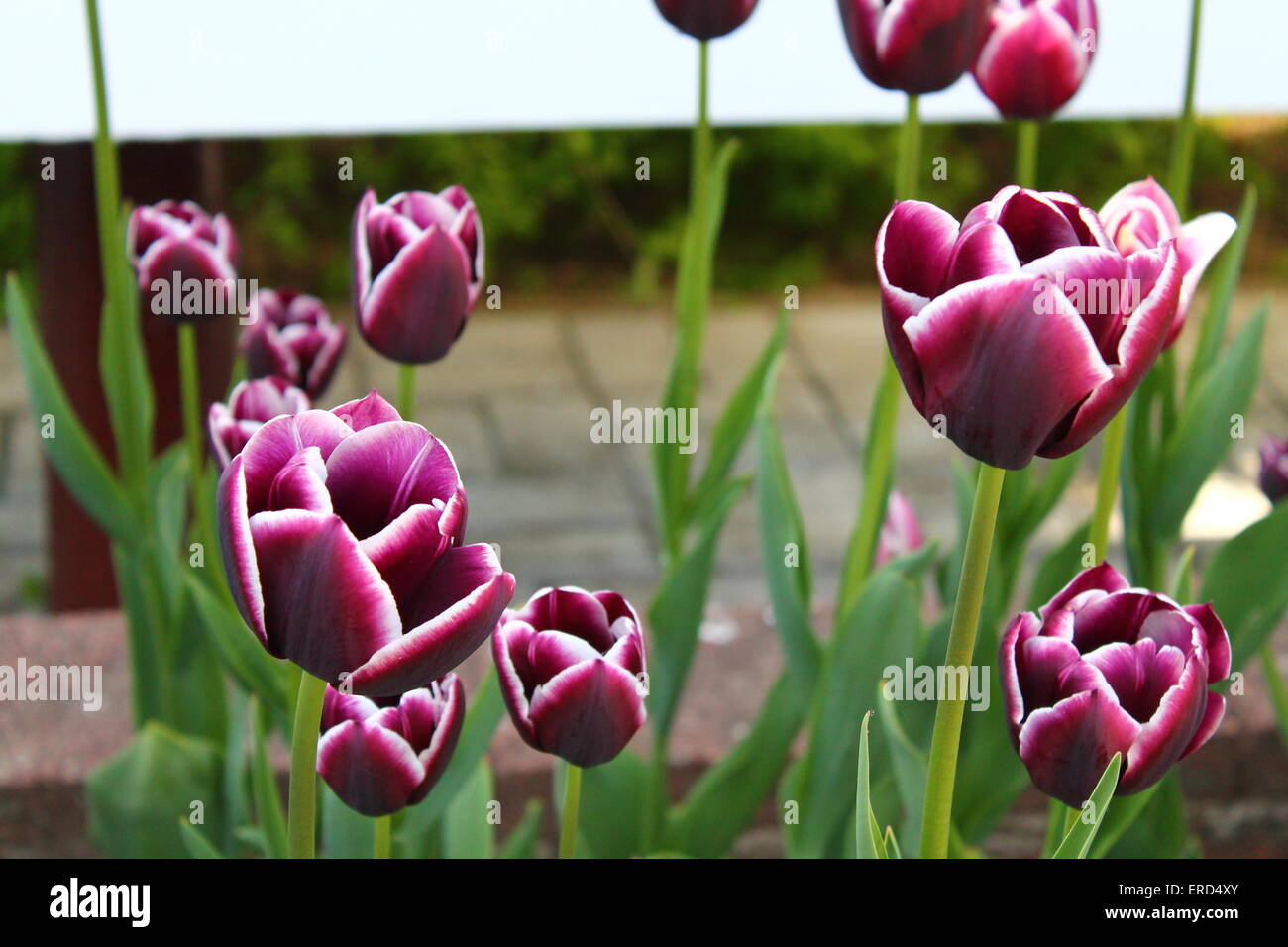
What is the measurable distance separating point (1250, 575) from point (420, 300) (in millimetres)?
436

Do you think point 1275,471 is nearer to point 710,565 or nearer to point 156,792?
point 710,565

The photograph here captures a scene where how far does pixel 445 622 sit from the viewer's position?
1.21 ft

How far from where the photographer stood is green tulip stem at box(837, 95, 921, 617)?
70 cm

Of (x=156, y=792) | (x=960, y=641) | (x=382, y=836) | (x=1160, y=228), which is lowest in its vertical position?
(x=156, y=792)

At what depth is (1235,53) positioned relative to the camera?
1151mm

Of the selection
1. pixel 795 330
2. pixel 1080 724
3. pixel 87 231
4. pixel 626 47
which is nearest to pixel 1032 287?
pixel 1080 724

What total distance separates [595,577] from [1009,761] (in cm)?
127

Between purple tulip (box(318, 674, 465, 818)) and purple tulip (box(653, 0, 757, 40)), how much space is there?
1.09 ft

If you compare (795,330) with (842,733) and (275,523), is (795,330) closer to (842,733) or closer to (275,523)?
(842,733)

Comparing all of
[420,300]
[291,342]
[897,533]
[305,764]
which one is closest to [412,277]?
[420,300]

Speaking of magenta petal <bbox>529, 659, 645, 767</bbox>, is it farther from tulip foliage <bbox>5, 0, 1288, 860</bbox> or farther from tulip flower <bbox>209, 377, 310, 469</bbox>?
tulip flower <bbox>209, 377, 310, 469</bbox>

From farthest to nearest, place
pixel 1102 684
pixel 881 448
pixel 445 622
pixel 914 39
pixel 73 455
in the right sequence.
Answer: pixel 73 455, pixel 881 448, pixel 914 39, pixel 1102 684, pixel 445 622

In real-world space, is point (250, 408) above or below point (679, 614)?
above

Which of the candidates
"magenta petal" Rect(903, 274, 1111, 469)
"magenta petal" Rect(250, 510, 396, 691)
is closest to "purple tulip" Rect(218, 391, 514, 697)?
"magenta petal" Rect(250, 510, 396, 691)
